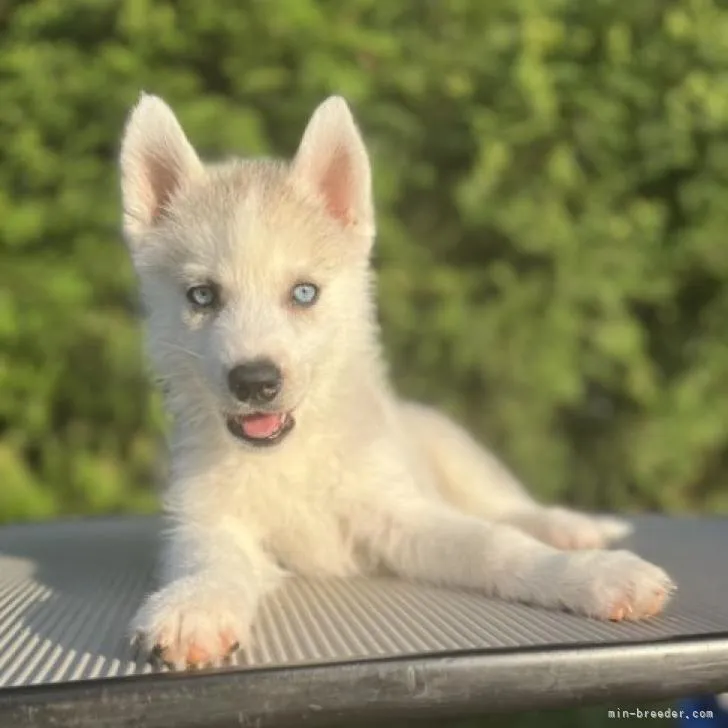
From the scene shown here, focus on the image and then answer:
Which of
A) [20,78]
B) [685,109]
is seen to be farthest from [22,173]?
[685,109]

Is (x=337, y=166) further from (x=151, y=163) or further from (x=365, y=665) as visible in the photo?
(x=365, y=665)

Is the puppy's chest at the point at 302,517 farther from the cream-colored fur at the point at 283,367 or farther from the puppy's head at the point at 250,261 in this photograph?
the puppy's head at the point at 250,261

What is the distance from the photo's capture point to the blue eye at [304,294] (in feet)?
7.00

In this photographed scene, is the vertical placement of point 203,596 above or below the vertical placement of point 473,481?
above

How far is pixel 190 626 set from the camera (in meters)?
1.52

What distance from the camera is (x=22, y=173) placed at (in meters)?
3.99

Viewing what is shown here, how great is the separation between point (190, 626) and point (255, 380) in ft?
1.70

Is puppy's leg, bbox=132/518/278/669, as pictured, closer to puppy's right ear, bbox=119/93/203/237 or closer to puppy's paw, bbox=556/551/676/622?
puppy's paw, bbox=556/551/676/622

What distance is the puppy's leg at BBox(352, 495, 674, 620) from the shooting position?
170 centimetres

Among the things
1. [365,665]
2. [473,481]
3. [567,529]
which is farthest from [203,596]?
[473,481]

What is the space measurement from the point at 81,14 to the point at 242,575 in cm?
289

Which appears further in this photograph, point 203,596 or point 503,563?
point 503,563

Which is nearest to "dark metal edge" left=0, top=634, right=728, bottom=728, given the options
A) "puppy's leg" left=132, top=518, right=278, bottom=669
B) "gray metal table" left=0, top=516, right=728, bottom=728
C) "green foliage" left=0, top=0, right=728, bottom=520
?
"gray metal table" left=0, top=516, right=728, bottom=728

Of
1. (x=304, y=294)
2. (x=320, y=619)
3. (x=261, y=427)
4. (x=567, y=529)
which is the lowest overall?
(x=567, y=529)
